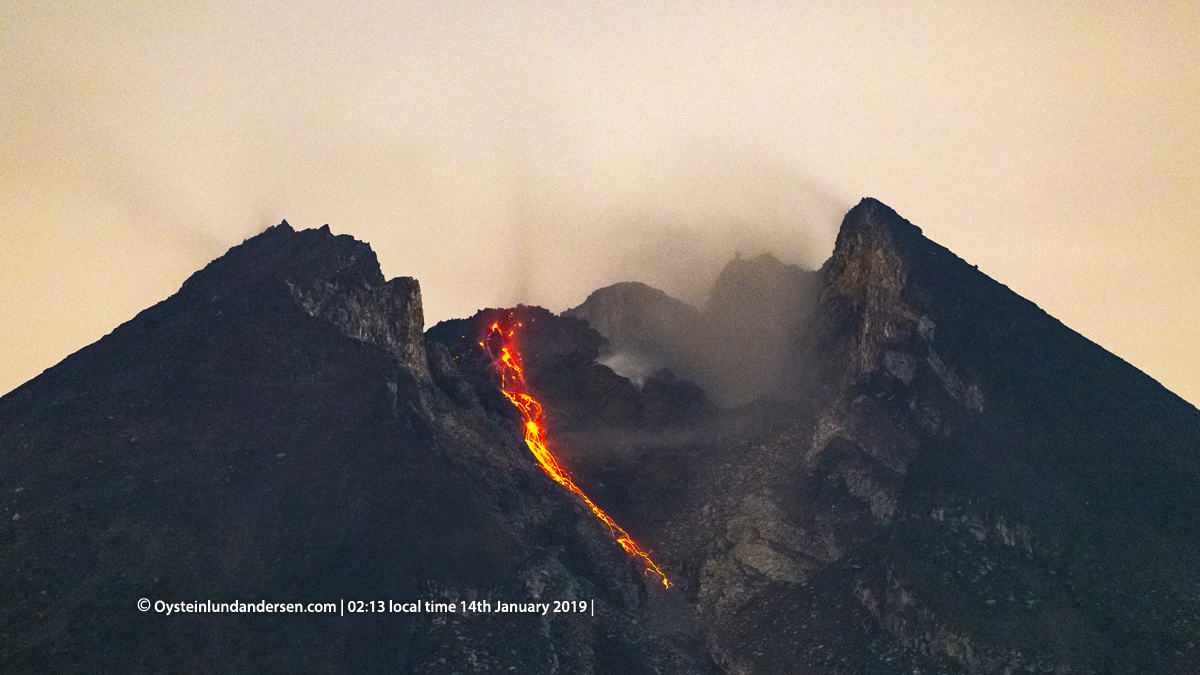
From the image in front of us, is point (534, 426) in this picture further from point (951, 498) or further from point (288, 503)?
point (951, 498)

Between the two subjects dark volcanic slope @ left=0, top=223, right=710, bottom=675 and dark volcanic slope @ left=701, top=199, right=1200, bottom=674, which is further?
dark volcanic slope @ left=701, top=199, right=1200, bottom=674

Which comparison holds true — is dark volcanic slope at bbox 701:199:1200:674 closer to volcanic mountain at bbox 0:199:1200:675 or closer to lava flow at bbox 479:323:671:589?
volcanic mountain at bbox 0:199:1200:675

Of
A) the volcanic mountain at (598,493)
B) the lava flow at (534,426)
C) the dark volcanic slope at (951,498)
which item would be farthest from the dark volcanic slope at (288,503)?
the dark volcanic slope at (951,498)

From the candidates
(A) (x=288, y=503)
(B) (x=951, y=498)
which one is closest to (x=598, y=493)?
(B) (x=951, y=498)

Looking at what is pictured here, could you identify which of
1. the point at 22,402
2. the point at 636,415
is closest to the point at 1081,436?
the point at 636,415

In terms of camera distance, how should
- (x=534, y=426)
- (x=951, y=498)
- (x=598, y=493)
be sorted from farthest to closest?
(x=534, y=426)
(x=598, y=493)
(x=951, y=498)

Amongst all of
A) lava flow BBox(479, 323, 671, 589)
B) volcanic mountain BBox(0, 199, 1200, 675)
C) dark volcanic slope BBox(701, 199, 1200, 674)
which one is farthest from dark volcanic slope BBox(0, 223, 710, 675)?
dark volcanic slope BBox(701, 199, 1200, 674)

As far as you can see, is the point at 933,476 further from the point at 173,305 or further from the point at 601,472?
the point at 173,305
